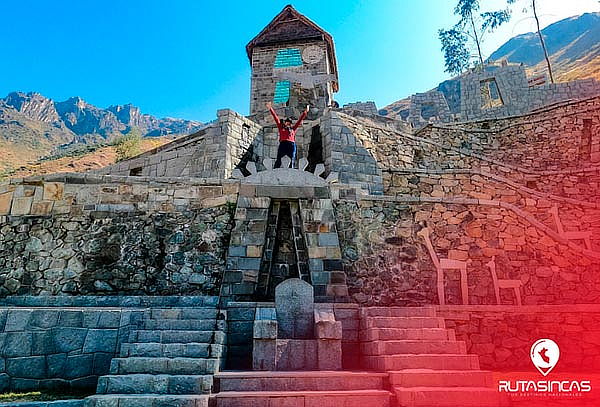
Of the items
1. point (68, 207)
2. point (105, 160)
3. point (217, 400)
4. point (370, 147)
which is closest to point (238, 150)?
point (370, 147)

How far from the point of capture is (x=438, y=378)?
4629mm

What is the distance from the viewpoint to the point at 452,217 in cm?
941

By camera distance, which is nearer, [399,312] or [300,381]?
[300,381]

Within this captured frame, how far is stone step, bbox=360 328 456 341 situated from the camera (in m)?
5.55

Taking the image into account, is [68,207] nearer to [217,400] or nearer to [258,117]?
[217,400]

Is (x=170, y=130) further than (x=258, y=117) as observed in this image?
Yes

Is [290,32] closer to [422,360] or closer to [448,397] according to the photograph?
[422,360]

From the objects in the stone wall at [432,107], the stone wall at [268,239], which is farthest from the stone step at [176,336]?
the stone wall at [432,107]

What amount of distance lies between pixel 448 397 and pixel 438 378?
320 millimetres

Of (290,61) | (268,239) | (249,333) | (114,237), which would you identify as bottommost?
(249,333)

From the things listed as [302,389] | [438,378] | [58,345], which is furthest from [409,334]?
[58,345]

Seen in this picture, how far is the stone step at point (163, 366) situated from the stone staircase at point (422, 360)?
6.91ft

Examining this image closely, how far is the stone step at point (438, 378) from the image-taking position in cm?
459

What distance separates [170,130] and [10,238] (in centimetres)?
9894
